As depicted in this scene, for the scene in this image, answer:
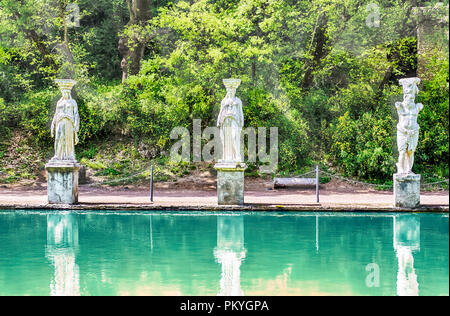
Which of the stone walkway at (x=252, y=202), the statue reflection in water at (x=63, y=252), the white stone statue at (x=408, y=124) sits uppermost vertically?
the white stone statue at (x=408, y=124)

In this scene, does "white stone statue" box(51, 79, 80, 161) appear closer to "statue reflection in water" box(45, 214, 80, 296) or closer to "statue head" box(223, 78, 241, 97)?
"statue reflection in water" box(45, 214, 80, 296)

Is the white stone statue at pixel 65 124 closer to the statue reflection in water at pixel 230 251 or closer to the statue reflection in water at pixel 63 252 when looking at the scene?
the statue reflection in water at pixel 63 252

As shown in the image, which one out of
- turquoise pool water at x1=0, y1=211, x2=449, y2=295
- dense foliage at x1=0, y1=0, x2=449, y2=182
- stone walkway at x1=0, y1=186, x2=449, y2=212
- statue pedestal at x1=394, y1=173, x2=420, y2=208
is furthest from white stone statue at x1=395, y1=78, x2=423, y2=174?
dense foliage at x1=0, y1=0, x2=449, y2=182

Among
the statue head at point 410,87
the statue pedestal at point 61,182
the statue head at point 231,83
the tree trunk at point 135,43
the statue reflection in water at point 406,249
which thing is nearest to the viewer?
the statue reflection in water at point 406,249

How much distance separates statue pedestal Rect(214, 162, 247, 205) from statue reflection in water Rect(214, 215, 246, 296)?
1184 millimetres

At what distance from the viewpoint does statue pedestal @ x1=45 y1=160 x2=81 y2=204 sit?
13617 millimetres

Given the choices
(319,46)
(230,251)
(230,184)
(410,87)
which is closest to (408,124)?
(410,87)

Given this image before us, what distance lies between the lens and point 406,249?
828 cm

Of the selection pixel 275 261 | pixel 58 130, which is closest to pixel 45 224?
pixel 58 130

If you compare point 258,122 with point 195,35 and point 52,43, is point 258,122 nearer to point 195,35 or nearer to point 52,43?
point 195,35

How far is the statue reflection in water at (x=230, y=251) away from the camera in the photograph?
618cm

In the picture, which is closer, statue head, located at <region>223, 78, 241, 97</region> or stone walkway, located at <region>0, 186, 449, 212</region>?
stone walkway, located at <region>0, 186, 449, 212</region>

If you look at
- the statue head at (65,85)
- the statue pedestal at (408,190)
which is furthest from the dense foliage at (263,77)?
the statue pedestal at (408,190)

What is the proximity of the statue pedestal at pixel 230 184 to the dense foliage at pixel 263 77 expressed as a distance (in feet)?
18.7
